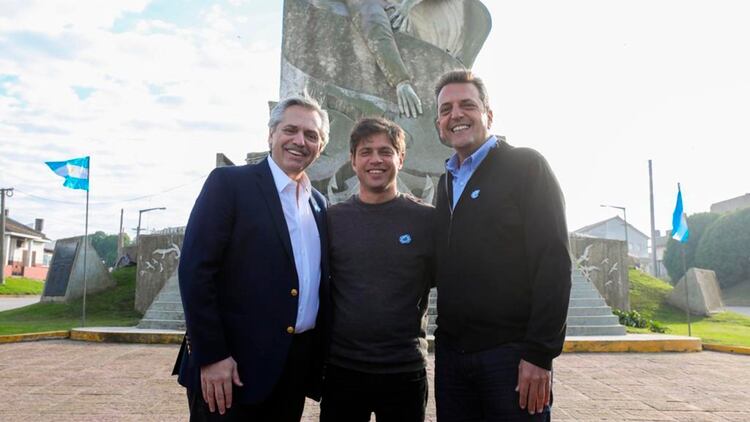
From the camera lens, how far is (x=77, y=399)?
15.5ft

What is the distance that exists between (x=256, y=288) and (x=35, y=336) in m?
7.35

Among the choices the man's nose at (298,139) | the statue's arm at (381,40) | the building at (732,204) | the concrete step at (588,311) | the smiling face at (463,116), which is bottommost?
the concrete step at (588,311)

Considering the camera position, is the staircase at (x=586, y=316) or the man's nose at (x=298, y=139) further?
the staircase at (x=586, y=316)

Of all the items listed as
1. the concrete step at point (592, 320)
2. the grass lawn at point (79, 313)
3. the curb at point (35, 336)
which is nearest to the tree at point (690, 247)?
the concrete step at point (592, 320)

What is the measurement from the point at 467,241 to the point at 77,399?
3.80m

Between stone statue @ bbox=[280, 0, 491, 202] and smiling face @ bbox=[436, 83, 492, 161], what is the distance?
8824 mm

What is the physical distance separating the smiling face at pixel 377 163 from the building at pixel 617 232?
203ft

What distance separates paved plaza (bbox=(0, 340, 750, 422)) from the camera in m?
4.41

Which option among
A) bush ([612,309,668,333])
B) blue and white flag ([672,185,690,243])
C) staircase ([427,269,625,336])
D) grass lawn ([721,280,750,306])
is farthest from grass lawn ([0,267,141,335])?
grass lawn ([721,280,750,306])

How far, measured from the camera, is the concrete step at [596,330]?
8.49m

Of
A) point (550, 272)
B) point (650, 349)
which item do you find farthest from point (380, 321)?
point (650, 349)

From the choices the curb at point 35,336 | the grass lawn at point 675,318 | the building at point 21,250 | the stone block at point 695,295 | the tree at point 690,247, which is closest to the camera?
the curb at point 35,336

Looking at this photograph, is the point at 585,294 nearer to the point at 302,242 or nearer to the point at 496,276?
the point at 496,276

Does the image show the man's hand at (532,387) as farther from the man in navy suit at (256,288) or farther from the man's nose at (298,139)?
the man's nose at (298,139)
